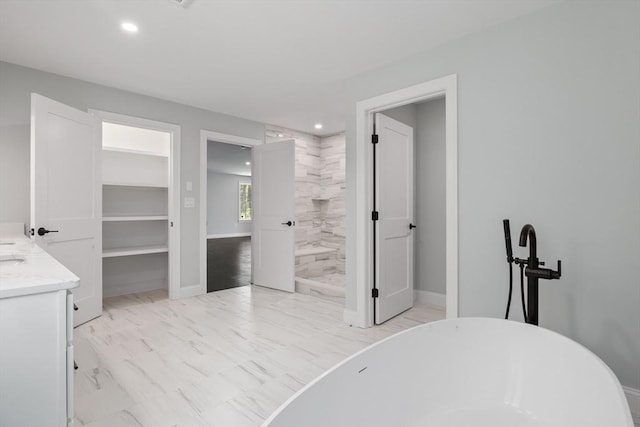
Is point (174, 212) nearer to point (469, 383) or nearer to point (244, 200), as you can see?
point (469, 383)

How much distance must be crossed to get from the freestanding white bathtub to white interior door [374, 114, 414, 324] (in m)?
1.53

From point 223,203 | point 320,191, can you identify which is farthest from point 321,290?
point 223,203

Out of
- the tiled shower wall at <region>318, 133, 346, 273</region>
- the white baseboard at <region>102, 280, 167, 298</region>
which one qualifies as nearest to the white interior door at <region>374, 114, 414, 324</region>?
the tiled shower wall at <region>318, 133, 346, 273</region>

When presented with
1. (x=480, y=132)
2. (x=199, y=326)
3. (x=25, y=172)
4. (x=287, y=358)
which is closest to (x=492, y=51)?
(x=480, y=132)

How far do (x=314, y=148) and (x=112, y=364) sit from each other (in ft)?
14.1

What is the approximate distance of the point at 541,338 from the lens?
5.04ft

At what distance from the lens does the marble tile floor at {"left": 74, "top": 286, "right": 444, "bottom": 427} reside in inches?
71.1

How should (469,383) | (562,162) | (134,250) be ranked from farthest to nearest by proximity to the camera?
(134,250) < (562,162) < (469,383)

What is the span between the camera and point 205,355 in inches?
97.2

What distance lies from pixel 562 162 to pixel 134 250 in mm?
4303

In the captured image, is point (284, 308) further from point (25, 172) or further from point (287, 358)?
point (25, 172)

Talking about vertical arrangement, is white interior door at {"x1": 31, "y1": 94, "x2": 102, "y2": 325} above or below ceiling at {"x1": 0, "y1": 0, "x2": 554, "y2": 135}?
below

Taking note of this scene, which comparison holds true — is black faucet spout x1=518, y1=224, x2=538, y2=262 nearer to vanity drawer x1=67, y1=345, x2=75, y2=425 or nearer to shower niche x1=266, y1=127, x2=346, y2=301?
vanity drawer x1=67, y1=345, x2=75, y2=425

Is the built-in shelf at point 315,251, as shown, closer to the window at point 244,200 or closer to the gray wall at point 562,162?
the gray wall at point 562,162
